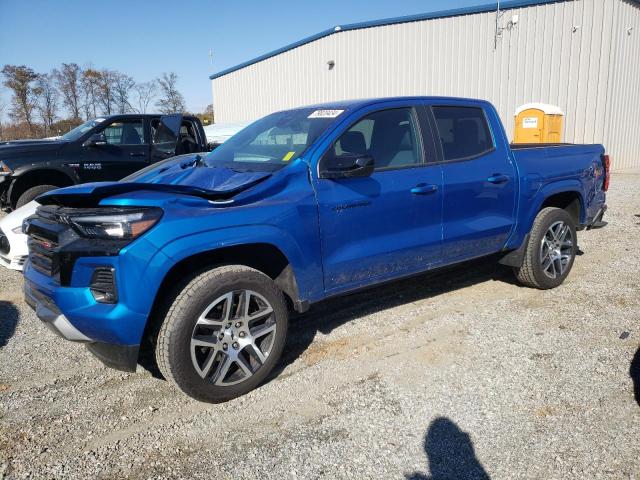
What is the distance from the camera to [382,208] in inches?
143

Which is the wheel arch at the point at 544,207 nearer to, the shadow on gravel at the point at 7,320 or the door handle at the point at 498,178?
the door handle at the point at 498,178

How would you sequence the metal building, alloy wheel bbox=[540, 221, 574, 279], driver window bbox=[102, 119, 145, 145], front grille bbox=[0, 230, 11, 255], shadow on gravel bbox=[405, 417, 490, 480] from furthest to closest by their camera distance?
the metal building
driver window bbox=[102, 119, 145, 145]
front grille bbox=[0, 230, 11, 255]
alloy wheel bbox=[540, 221, 574, 279]
shadow on gravel bbox=[405, 417, 490, 480]

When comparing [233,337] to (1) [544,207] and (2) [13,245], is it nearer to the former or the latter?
(2) [13,245]

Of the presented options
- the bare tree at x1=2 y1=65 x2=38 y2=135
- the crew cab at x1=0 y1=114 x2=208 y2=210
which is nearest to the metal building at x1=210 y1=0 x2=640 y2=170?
the crew cab at x1=0 y1=114 x2=208 y2=210

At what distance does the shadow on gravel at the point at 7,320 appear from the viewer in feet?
13.7

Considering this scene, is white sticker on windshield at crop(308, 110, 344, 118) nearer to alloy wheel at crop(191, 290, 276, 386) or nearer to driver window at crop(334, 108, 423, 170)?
driver window at crop(334, 108, 423, 170)

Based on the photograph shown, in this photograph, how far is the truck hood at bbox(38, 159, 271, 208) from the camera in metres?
2.92

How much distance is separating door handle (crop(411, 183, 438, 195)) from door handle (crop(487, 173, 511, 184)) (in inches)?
27.2

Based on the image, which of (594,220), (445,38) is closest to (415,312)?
(594,220)

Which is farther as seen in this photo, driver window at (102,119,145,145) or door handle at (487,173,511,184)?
driver window at (102,119,145,145)

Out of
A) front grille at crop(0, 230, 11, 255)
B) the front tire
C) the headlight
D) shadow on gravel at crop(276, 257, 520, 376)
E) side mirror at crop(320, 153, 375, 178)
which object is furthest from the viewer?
front grille at crop(0, 230, 11, 255)

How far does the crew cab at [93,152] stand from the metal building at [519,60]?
998 centimetres

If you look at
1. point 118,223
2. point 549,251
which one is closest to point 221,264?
point 118,223

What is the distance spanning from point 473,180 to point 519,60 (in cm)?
1226
